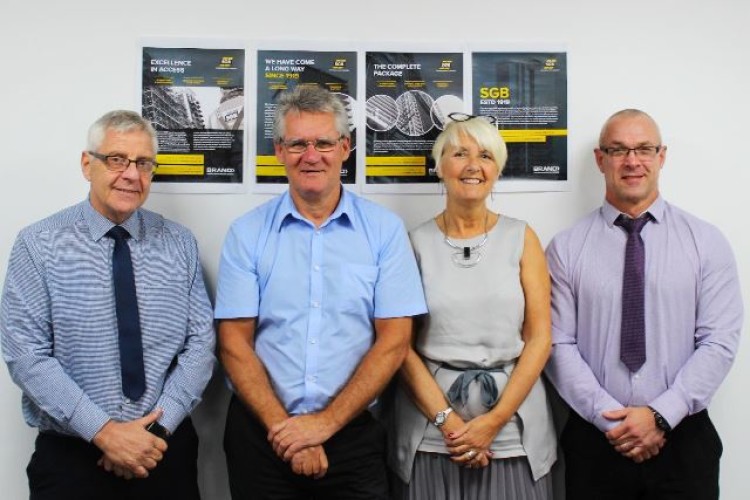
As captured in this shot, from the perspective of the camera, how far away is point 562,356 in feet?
7.23

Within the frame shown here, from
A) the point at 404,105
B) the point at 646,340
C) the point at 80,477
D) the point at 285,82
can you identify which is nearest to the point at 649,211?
the point at 646,340

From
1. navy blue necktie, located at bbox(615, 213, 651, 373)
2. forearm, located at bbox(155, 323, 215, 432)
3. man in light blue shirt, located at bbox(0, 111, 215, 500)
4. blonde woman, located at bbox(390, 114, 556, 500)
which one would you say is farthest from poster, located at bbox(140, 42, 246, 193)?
navy blue necktie, located at bbox(615, 213, 651, 373)

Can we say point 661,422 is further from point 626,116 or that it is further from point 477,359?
point 626,116

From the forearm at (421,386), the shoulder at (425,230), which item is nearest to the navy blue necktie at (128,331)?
the forearm at (421,386)

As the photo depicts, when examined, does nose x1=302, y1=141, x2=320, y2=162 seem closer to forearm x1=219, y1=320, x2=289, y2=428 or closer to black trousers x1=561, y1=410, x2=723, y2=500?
forearm x1=219, y1=320, x2=289, y2=428

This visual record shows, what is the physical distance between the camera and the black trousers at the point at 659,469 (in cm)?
209

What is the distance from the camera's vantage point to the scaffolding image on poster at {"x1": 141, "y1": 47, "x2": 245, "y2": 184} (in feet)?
8.05

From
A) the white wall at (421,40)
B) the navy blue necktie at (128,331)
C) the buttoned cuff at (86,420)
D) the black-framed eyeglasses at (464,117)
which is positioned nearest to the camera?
the buttoned cuff at (86,420)

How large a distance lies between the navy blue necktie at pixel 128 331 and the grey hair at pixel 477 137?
1.07 meters

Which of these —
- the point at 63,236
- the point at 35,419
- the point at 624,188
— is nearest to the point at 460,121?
the point at 624,188

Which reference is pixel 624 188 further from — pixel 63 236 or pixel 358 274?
pixel 63 236

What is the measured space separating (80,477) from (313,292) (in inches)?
35.2

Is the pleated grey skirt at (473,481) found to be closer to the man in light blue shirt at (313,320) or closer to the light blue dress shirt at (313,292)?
the man in light blue shirt at (313,320)

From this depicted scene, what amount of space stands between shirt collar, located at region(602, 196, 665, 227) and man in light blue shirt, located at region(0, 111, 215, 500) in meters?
1.46
